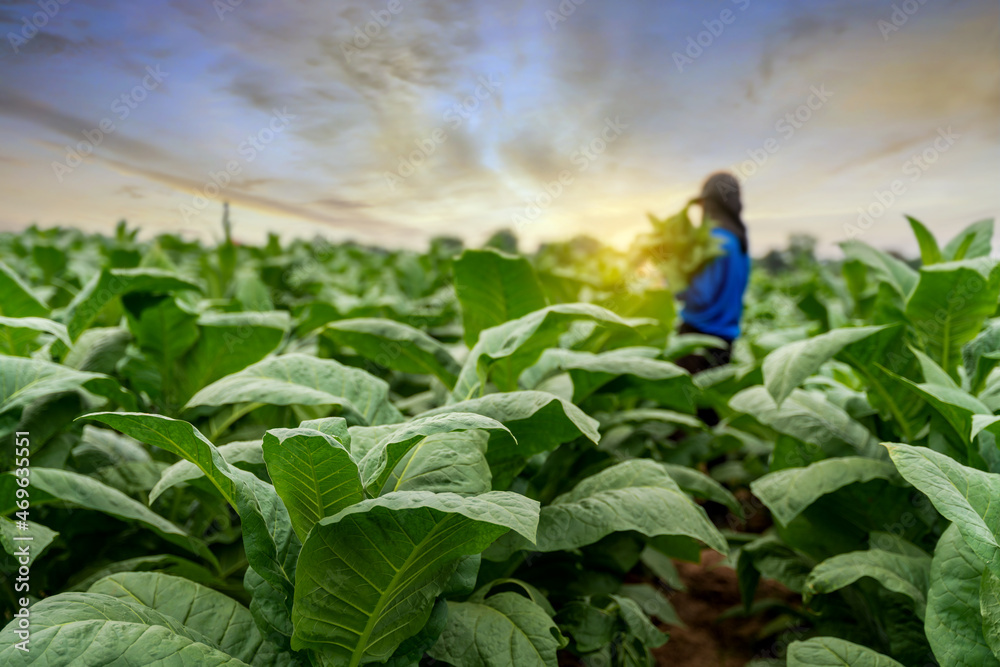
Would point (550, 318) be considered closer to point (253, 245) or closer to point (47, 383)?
point (47, 383)

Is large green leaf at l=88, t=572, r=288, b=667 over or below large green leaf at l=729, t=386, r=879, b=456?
below

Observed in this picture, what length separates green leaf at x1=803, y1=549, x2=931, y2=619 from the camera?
1.05 metres

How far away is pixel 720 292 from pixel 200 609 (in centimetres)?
348

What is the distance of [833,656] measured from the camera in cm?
94

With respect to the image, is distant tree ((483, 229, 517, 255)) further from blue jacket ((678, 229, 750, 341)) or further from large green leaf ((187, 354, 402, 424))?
large green leaf ((187, 354, 402, 424))

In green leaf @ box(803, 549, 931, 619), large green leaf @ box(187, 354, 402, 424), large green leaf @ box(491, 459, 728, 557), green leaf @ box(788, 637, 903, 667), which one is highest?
large green leaf @ box(187, 354, 402, 424)

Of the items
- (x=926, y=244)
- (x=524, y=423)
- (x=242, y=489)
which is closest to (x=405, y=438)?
(x=242, y=489)

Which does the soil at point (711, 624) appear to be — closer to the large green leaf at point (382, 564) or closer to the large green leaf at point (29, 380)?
the large green leaf at point (382, 564)

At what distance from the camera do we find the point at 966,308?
129 centimetres

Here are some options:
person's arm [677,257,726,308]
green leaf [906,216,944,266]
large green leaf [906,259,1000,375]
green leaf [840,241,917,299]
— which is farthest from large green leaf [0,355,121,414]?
person's arm [677,257,726,308]

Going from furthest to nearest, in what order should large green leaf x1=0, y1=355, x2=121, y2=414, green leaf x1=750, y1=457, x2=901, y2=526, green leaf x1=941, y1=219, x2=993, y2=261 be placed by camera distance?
green leaf x1=941, y1=219, x2=993, y2=261 → green leaf x1=750, y1=457, x2=901, y2=526 → large green leaf x1=0, y1=355, x2=121, y2=414

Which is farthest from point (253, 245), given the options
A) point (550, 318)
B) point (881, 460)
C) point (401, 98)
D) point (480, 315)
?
point (881, 460)

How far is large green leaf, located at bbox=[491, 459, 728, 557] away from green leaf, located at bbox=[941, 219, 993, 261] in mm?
1127

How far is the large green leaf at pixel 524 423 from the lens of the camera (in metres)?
0.88
